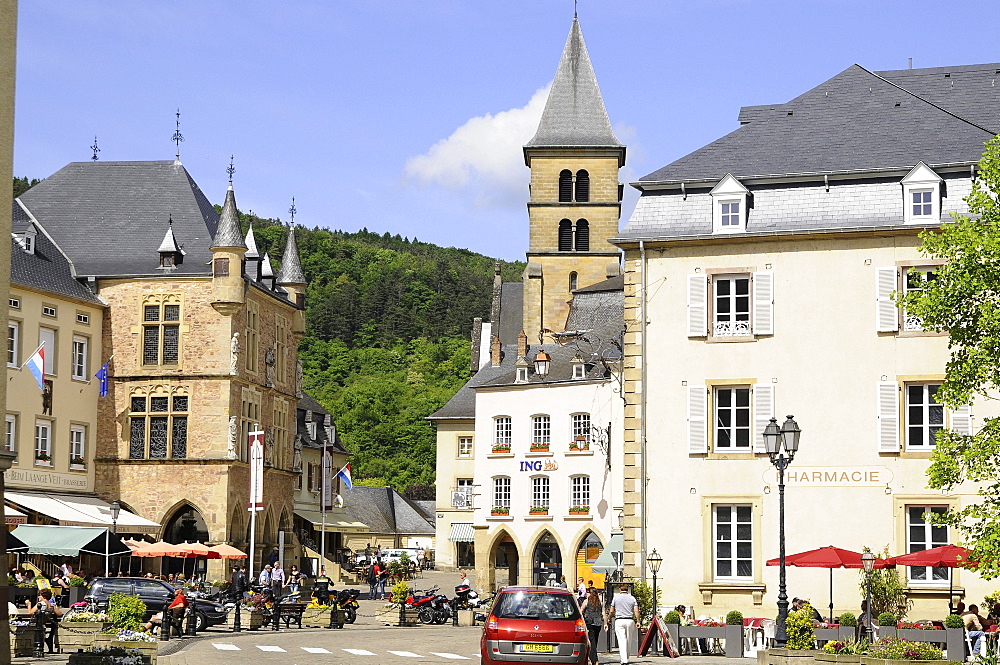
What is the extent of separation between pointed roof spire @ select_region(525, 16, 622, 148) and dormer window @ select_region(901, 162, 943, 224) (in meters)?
50.0

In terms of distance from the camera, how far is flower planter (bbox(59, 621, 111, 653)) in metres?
27.2

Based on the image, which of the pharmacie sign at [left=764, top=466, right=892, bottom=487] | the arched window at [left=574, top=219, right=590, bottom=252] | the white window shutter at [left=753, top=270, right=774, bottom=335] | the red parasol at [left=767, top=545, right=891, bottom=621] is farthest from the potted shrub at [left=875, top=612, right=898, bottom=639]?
the arched window at [left=574, top=219, right=590, bottom=252]

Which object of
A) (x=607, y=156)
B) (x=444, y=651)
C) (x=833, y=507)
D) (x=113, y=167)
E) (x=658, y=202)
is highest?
(x=607, y=156)

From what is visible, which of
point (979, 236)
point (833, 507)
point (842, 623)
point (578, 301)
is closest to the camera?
point (979, 236)

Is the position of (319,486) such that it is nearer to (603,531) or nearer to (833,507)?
(603,531)

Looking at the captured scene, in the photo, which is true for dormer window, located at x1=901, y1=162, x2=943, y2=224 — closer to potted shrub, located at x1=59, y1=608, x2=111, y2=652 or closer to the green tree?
the green tree

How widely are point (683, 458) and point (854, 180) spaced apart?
7983 mm

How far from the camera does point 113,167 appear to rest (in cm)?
6075

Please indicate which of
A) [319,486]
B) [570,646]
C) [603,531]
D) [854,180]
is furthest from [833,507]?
[319,486]

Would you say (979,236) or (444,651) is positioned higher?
(979,236)

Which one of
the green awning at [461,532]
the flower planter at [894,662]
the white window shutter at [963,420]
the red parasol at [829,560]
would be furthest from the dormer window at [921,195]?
the green awning at [461,532]

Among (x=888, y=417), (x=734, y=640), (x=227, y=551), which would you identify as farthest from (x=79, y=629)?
(x=227, y=551)

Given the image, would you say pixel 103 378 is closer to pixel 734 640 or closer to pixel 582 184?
pixel 734 640

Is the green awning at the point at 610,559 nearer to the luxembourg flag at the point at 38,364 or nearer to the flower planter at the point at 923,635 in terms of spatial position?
the luxembourg flag at the point at 38,364
